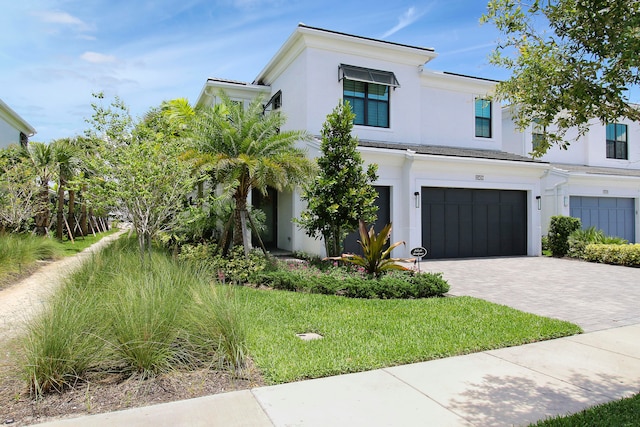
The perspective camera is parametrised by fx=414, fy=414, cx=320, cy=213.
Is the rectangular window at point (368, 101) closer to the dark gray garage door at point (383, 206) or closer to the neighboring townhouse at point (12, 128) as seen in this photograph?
the dark gray garage door at point (383, 206)

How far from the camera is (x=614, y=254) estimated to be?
1474 centimetres

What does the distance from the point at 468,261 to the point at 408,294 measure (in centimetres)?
747

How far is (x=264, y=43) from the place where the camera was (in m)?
16.7

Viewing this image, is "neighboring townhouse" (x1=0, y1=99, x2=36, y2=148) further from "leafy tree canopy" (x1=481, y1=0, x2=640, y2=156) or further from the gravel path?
"leafy tree canopy" (x1=481, y1=0, x2=640, y2=156)

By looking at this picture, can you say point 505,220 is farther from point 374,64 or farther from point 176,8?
point 176,8

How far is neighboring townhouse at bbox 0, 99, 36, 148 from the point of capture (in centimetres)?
2283

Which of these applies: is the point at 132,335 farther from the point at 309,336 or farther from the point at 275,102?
the point at 275,102

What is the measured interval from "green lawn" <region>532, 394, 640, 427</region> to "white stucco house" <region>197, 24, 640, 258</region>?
33.7 feet

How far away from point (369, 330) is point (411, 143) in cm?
1199

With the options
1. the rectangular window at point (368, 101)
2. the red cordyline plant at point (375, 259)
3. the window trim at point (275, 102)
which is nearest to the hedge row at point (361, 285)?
the red cordyline plant at point (375, 259)

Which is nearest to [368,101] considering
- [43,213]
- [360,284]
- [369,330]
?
[360,284]

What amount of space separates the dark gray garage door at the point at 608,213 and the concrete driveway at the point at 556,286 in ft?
17.7

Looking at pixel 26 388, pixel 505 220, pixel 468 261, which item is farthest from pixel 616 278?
pixel 26 388

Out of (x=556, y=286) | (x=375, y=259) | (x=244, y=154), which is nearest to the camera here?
(x=375, y=259)
